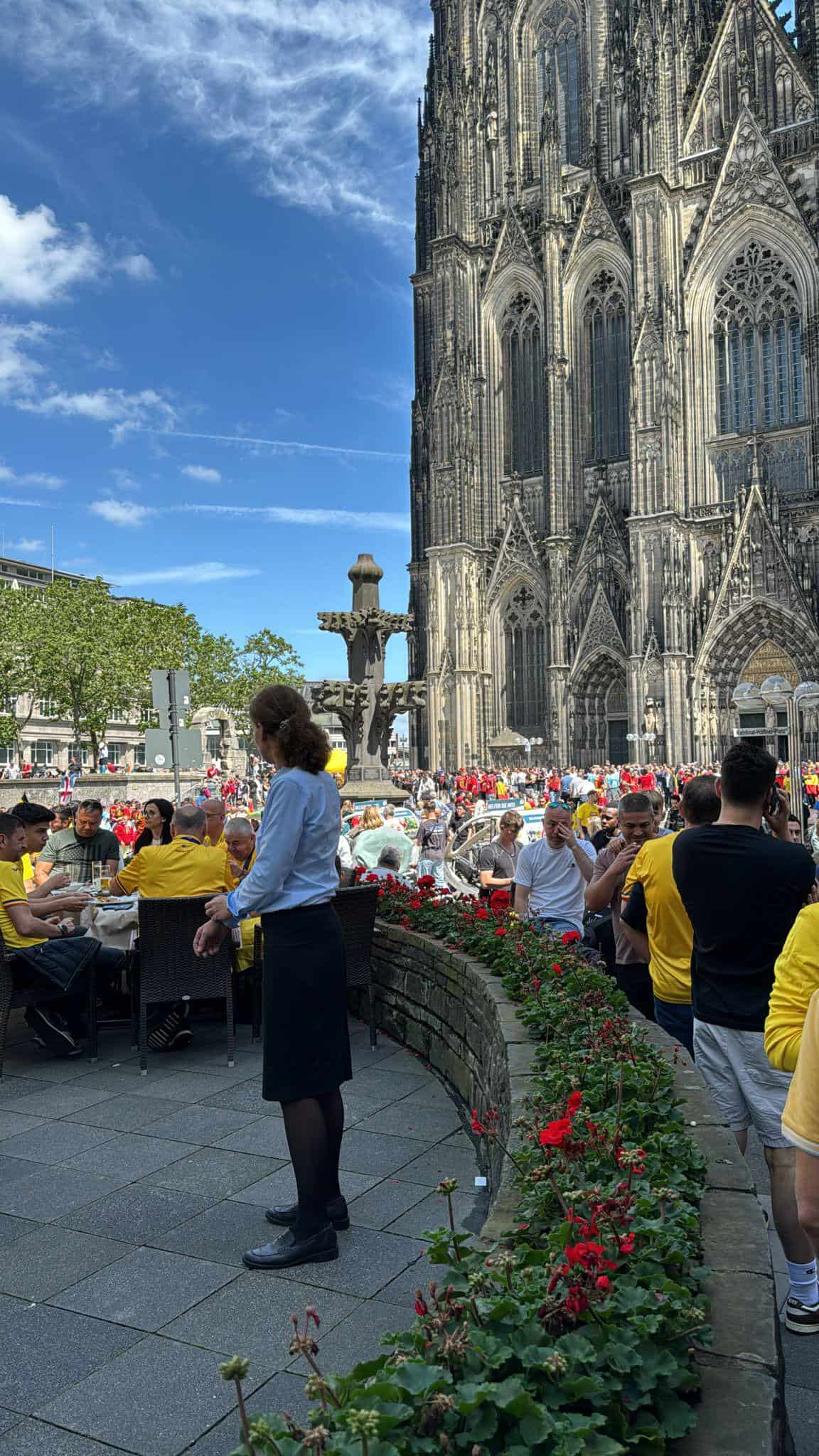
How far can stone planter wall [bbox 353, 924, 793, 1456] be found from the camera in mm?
1808

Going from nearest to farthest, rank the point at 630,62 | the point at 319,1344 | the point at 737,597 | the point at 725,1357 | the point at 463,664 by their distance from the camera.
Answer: the point at 725,1357, the point at 319,1344, the point at 737,597, the point at 630,62, the point at 463,664

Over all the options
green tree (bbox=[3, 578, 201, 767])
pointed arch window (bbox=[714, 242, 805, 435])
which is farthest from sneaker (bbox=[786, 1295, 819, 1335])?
green tree (bbox=[3, 578, 201, 767])

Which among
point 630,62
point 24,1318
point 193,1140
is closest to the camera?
point 24,1318

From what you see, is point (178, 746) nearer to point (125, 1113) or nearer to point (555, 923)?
point (555, 923)

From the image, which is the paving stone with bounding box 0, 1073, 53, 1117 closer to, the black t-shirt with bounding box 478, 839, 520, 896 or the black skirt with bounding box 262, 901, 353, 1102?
the black skirt with bounding box 262, 901, 353, 1102

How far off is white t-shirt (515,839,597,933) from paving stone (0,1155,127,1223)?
3.01m

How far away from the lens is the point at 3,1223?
3.78 metres

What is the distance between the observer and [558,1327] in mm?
1910

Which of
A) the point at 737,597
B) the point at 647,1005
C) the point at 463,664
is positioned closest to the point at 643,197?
the point at 737,597

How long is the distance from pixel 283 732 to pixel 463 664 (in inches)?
1533

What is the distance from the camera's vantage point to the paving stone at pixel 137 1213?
Result: 12.2 ft

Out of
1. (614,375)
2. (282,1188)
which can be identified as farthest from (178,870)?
(614,375)

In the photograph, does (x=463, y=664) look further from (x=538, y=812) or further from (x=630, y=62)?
(x=538, y=812)

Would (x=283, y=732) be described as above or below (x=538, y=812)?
above
